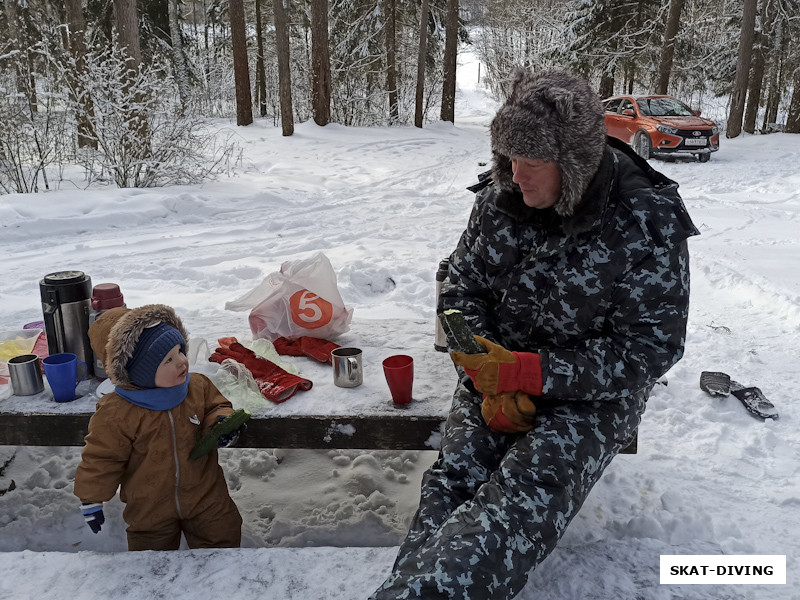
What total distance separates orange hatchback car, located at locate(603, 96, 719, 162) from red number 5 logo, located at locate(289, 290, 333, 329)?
407 inches

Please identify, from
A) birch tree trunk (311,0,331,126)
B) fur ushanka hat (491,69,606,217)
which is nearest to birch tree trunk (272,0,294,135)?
birch tree trunk (311,0,331,126)

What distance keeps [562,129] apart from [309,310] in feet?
5.32

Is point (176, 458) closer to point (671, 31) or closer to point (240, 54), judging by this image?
point (240, 54)

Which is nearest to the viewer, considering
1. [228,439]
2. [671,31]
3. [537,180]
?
[537,180]

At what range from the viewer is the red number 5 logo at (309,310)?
3234 millimetres

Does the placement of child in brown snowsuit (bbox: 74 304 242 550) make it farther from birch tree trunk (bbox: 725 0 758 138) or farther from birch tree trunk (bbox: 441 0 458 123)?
birch tree trunk (bbox: 441 0 458 123)

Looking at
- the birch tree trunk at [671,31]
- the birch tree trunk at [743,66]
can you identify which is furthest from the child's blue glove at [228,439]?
the birch tree trunk at [671,31]

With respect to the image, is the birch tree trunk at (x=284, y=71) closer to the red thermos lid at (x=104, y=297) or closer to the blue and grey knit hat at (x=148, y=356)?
the red thermos lid at (x=104, y=297)

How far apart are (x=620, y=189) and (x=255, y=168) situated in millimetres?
11354

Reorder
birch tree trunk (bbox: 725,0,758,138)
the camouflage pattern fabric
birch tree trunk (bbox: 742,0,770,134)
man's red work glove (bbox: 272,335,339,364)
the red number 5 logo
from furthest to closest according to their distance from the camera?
birch tree trunk (bbox: 742,0,770,134) → birch tree trunk (bbox: 725,0,758,138) → the red number 5 logo → man's red work glove (bbox: 272,335,339,364) → the camouflage pattern fabric

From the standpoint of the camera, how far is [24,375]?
8.75ft

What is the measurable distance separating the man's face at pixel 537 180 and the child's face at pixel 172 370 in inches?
55.0

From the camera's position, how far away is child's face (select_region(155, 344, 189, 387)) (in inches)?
91.5

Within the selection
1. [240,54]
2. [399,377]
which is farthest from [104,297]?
[240,54]
